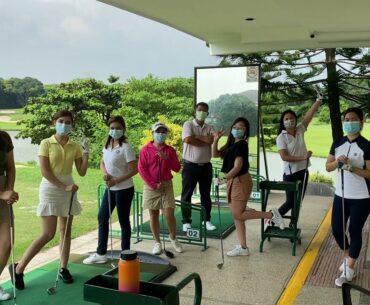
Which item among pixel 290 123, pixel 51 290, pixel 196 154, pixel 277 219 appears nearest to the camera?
pixel 51 290

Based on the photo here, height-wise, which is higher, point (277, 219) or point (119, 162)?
point (119, 162)

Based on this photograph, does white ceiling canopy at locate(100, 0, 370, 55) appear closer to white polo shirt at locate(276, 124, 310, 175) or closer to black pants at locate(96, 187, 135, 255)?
white polo shirt at locate(276, 124, 310, 175)

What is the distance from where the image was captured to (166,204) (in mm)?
4961

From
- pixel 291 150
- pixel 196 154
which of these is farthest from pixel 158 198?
pixel 291 150

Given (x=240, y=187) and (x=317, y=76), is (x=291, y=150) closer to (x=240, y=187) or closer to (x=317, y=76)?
(x=240, y=187)

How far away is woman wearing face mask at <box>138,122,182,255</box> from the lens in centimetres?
486

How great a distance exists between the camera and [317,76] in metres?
9.87

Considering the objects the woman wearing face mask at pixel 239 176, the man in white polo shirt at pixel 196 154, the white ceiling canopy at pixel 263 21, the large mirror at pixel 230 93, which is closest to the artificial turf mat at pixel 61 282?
the woman wearing face mask at pixel 239 176

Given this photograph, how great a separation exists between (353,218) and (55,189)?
2.58m

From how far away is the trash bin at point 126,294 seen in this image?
5.32ft

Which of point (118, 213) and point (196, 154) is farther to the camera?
point (196, 154)

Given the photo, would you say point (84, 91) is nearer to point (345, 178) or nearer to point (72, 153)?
point (72, 153)

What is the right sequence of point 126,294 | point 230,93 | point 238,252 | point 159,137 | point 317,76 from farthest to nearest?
point 317,76 → point 230,93 → point 238,252 → point 159,137 → point 126,294

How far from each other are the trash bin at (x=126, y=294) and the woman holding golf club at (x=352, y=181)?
8.29 feet
